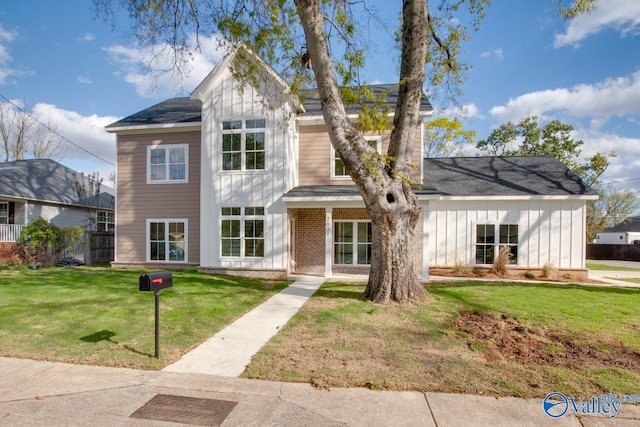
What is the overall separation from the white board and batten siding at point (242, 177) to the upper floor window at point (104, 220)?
1196 cm

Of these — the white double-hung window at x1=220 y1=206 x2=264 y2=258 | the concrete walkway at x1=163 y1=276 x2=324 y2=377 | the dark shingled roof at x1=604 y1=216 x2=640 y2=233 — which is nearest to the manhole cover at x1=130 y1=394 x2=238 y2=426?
the concrete walkway at x1=163 y1=276 x2=324 y2=377

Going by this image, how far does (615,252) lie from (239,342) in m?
33.2

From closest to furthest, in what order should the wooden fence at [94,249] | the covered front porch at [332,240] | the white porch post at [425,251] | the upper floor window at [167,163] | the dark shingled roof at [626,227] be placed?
the white porch post at [425,251], the covered front porch at [332,240], the upper floor window at [167,163], the wooden fence at [94,249], the dark shingled roof at [626,227]

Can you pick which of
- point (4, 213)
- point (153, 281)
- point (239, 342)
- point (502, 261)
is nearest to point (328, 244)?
point (502, 261)

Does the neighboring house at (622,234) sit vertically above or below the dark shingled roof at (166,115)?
below

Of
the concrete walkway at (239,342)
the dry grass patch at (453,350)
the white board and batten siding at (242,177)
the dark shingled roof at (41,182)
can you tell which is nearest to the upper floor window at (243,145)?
the white board and batten siding at (242,177)

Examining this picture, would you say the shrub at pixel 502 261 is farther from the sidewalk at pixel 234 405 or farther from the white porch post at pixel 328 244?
the sidewalk at pixel 234 405

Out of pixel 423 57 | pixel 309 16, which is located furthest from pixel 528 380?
pixel 309 16

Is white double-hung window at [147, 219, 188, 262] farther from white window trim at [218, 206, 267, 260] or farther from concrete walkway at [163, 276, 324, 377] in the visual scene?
concrete walkway at [163, 276, 324, 377]

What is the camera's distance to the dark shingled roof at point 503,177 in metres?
13.3

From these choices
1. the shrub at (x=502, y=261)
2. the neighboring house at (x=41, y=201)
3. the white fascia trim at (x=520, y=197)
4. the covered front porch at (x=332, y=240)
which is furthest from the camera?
the neighboring house at (x=41, y=201)

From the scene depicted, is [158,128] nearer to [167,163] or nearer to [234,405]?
[167,163]

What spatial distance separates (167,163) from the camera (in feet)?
45.6

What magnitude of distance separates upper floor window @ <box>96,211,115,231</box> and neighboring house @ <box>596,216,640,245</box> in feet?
151
